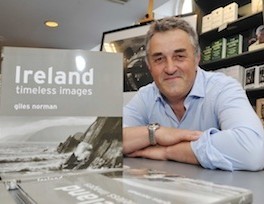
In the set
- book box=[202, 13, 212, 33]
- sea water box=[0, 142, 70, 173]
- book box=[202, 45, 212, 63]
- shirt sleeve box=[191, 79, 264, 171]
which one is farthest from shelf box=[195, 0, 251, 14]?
sea water box=[0, 142, 70, 173]

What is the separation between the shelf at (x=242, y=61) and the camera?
263cm

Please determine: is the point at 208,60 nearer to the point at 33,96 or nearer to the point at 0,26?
the point at 33,96

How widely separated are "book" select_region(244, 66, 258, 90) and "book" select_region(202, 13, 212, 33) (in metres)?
0.61

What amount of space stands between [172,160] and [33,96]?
578mm

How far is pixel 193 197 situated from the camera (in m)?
0.38

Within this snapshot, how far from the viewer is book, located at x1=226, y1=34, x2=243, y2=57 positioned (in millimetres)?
2840

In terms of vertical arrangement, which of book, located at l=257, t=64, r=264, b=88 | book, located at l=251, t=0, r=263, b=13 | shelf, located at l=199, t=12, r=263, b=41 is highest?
book, located at l=251, t=0, r=263, b=13

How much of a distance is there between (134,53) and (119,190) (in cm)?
204

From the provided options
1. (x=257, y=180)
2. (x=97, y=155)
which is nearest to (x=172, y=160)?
(x=257, y=180)

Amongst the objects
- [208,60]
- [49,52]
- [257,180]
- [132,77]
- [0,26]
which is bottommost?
[257,180]

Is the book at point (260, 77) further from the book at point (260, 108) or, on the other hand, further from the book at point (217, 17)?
the book at point (217, 17)

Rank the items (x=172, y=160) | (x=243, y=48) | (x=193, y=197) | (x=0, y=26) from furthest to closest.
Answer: (x=0, y=26), (x=243, y=48), (x=172, y=160), (x=193, y=197)

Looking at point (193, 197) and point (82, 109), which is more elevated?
point (82, 109)

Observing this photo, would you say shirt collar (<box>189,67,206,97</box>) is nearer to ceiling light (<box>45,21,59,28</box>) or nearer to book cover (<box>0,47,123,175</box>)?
book cover (<box>0,47,123,175</box>)
